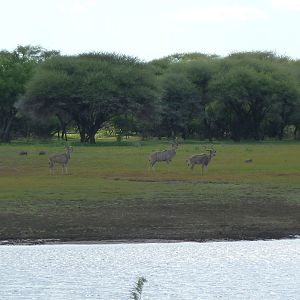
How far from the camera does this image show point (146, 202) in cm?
3155

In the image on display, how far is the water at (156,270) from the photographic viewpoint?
18812 millimetres

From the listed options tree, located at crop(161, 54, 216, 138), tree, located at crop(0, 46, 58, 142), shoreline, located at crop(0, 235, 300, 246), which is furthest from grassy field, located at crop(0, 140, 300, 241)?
tree, located at crop(161, 54, 216, 138)

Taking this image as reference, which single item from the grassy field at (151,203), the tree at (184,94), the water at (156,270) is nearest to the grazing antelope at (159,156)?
the grassy field at (151,203)

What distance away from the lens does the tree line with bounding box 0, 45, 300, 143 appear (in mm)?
87312

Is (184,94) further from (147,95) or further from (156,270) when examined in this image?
(156,270)

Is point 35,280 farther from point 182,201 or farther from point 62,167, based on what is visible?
point 62,167

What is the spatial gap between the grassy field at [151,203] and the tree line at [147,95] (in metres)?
40.8

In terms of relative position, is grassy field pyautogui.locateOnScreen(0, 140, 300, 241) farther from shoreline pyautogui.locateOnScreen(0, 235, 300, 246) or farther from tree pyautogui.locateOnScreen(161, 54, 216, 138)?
tree pyautogui.locateOnScreen(161, 54, 216, 138)

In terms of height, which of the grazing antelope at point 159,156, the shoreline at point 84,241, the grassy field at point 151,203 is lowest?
the shoreline at point 84,241

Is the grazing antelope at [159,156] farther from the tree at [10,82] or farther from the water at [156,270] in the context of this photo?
the tree at [10,82]

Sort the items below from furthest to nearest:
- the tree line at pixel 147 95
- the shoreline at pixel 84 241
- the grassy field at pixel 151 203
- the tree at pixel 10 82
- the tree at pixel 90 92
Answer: the tree at pixel 10 82, the tree line at pixel 147 95, the tree at pixel 90 92, the grassy field at pixel 151 203, the shoreline at pixel 84 241

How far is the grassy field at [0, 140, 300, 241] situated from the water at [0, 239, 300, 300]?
1629 millimetres

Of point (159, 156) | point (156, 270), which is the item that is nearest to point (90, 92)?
point (159, 156)

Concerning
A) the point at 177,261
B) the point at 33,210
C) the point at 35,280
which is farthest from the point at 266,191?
the point at 35,280
